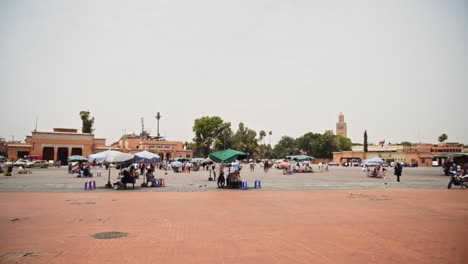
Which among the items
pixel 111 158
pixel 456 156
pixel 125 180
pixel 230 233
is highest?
pixel 456 156

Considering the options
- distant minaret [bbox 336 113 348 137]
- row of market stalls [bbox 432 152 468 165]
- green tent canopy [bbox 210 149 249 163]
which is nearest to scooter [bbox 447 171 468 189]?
green tent canopy [bbox 210 149 249 163]

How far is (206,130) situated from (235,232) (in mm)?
83210

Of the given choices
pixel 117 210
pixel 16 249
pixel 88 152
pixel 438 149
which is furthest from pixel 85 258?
pixel 438 149

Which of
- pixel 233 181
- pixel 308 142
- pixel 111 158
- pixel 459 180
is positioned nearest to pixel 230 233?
pixel 233 181

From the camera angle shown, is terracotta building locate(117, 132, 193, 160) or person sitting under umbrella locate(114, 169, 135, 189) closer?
person sitting under umbrella locate(114, 169, 135, 189)

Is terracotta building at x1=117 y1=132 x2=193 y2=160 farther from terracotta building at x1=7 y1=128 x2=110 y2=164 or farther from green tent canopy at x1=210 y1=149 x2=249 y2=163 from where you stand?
green tent canopy at x1=210 y1=149 x2=249 y2=163

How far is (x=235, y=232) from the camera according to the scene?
8.30 metres

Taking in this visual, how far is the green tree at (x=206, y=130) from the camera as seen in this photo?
299 feet

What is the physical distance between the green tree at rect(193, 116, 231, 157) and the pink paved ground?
77603 millimetres

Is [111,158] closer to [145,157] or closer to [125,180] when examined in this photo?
[125,180]

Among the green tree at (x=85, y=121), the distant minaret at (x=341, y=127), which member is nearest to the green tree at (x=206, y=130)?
the green tree at (x=85, y=121)

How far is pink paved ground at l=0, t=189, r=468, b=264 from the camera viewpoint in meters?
6.30

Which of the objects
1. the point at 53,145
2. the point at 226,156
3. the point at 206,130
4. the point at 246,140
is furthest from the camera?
the point at 246,140

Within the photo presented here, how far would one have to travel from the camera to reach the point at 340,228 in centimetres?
883
